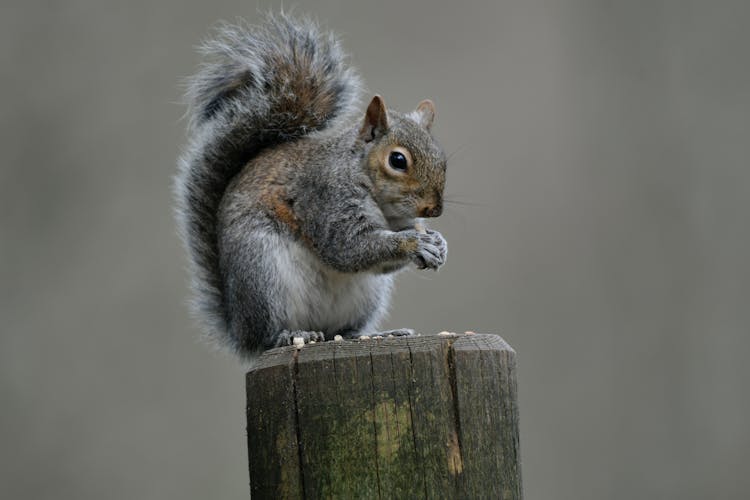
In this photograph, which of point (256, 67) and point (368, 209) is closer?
point (368, 209)

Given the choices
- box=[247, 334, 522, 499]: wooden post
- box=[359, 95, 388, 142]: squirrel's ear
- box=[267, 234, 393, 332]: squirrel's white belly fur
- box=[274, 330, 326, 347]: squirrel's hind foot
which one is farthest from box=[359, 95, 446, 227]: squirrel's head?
box=[247, 334, 522, 499]: wooden post

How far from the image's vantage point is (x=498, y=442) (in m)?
1.04

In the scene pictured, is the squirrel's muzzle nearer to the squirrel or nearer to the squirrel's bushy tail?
the squirrel

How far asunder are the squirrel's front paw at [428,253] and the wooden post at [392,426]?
62 centimetres

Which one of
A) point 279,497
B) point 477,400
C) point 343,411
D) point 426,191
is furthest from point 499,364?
point 426,191

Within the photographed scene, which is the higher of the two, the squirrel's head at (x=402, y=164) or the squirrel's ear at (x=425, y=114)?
the squirrel's ear at (x=425, y=114)

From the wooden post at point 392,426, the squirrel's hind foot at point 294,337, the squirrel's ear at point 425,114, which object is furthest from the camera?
the squirrel's ear at point 425,114

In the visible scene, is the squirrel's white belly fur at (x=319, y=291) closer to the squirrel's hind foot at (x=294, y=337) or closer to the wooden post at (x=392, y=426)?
the squirrel's hind foot at (x=294, y=337)

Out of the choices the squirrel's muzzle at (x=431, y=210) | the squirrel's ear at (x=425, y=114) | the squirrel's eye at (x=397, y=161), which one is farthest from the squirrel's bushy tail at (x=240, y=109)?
the squirrel's muzzle at (x=431, y=210)

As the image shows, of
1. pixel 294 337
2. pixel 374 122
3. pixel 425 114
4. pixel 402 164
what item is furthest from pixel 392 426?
pixel 425 114

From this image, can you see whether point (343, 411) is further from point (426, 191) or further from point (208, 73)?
point (208, 73)

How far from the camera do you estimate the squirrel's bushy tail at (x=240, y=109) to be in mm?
1927

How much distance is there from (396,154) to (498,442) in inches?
32.4

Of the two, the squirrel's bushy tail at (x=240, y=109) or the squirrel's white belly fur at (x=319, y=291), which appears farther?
the squirrel's bushy tail at (x=240, y=109)
